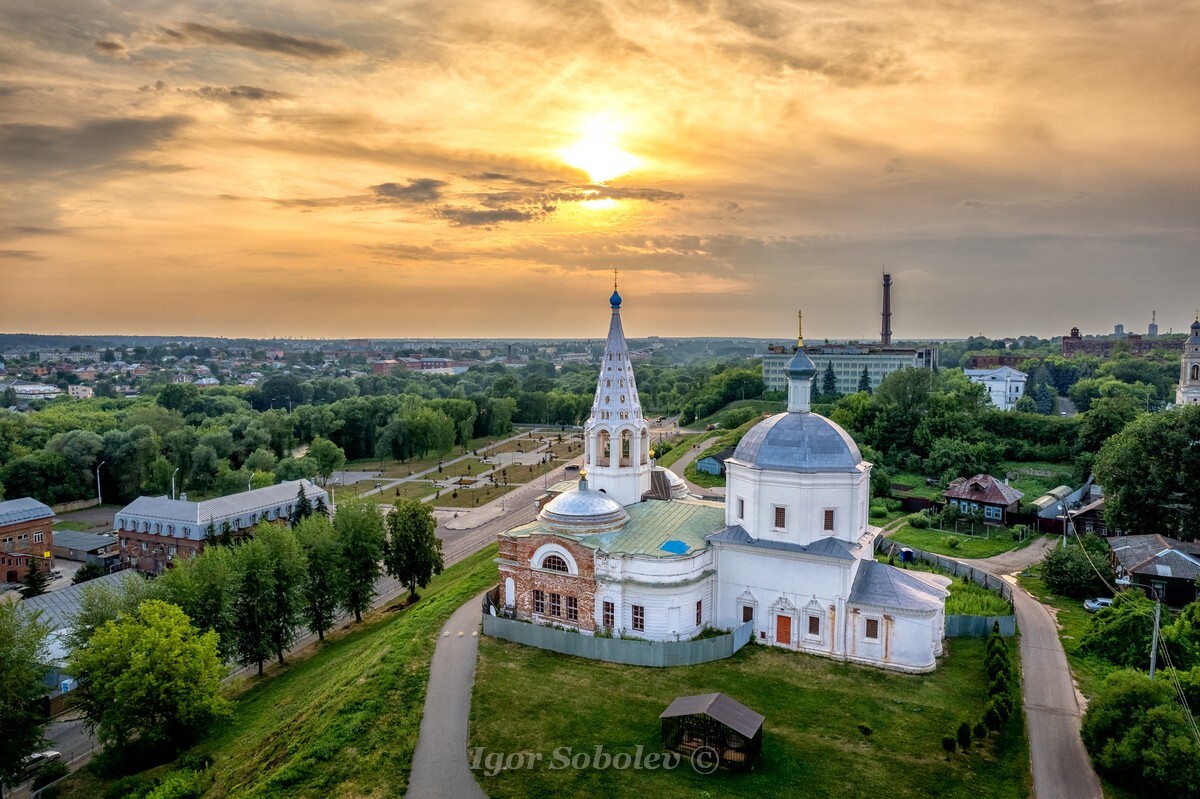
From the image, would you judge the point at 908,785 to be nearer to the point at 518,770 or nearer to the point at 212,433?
the point at 518,770

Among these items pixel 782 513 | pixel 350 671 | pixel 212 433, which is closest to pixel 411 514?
pixel 350 671

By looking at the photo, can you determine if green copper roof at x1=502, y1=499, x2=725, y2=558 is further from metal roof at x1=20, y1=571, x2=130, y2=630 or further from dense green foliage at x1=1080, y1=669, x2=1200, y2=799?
metal roof at x1=20, y1=571, x2=130, y2=630

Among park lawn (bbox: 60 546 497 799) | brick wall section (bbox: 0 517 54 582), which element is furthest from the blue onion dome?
brick wall section (bbox: 0 517 54 582)

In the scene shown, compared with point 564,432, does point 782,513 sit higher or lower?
higher

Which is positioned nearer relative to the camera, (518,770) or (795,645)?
(518,770)

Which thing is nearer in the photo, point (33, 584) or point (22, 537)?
point (33, 584)

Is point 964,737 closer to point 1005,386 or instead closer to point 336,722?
point 336,722

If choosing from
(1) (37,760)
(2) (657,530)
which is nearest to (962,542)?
(2) (657,530)

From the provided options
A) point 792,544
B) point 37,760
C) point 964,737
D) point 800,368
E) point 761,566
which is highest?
point 800,368
